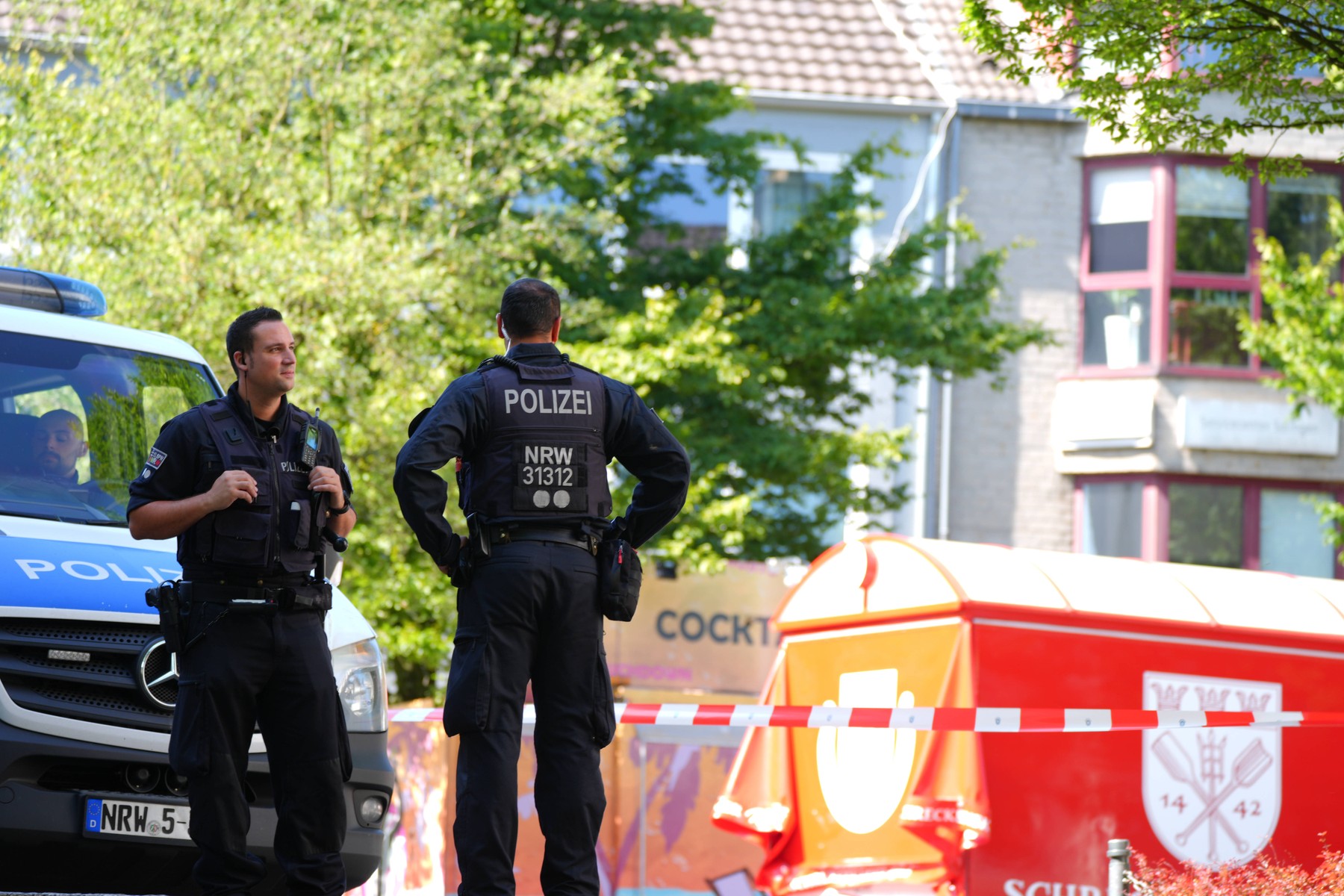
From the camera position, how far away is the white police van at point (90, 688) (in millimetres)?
5129

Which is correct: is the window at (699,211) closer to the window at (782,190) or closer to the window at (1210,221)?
the window at (782,190)

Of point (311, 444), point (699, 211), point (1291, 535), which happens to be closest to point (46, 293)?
point (311, 444)

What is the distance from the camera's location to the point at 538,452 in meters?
5.37

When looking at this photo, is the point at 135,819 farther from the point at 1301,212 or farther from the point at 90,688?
the point at 1301,212

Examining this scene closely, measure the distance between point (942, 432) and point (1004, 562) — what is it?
9787 millimetres

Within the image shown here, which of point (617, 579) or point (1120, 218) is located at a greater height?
point (1120, 218)

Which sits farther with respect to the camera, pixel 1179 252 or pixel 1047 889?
pixel 1179 252

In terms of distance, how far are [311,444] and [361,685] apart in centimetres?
99

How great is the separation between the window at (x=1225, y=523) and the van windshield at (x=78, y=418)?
13.6 m

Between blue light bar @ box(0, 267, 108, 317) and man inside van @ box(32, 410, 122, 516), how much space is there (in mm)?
676

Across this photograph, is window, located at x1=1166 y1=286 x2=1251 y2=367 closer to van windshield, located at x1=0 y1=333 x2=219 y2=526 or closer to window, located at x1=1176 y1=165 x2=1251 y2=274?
window, located at x1=1176 y1=165 x2=1251 y2=274

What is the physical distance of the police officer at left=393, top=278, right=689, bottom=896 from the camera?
16.9 feet

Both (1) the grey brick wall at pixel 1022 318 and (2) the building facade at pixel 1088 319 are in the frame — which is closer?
(2) the building facade at pixel 1088 319

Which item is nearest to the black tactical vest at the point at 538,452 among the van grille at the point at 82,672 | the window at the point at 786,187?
the van grille at the point at 82,672
